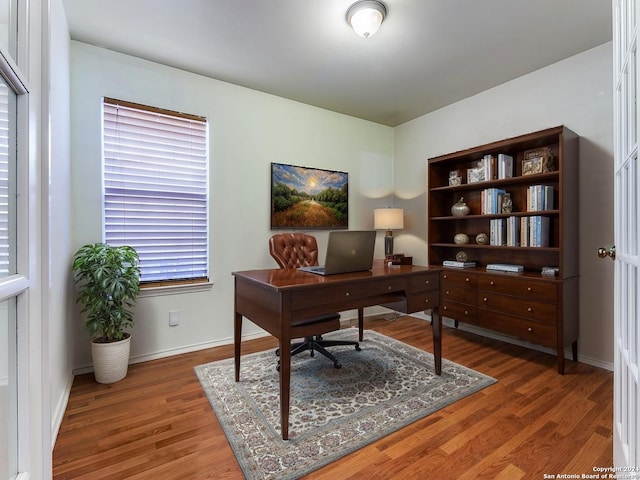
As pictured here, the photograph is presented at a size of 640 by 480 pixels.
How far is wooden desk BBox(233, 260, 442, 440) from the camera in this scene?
1.68 meters

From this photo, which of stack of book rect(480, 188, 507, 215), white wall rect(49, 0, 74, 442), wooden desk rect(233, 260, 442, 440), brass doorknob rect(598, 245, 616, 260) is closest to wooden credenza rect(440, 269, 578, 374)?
wooden desk rect(233, 260, 442, 440)

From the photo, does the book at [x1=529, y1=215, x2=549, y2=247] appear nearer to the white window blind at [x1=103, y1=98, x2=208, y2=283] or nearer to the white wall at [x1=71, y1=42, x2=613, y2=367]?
the white wall at [x1=71, y1=42, x2=613, y2=367]

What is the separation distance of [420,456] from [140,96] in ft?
10.8

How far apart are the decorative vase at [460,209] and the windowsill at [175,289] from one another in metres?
2.66

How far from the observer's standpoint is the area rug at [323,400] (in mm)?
1591

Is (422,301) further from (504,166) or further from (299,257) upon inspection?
(504,166)

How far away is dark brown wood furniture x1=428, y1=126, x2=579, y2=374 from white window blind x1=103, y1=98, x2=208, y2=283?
2.31m

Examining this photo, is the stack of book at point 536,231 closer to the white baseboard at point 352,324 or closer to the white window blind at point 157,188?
the white baseboard at point 352,324

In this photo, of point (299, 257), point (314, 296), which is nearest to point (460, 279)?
point (299, 257)

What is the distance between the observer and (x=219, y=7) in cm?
209

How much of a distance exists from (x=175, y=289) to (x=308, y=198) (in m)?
1.70

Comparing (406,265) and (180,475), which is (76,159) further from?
(406,265)

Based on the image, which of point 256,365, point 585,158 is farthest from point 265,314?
point 585,158

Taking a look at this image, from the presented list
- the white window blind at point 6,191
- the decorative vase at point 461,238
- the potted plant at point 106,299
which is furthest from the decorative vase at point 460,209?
→ the white window blind at point 6,191
